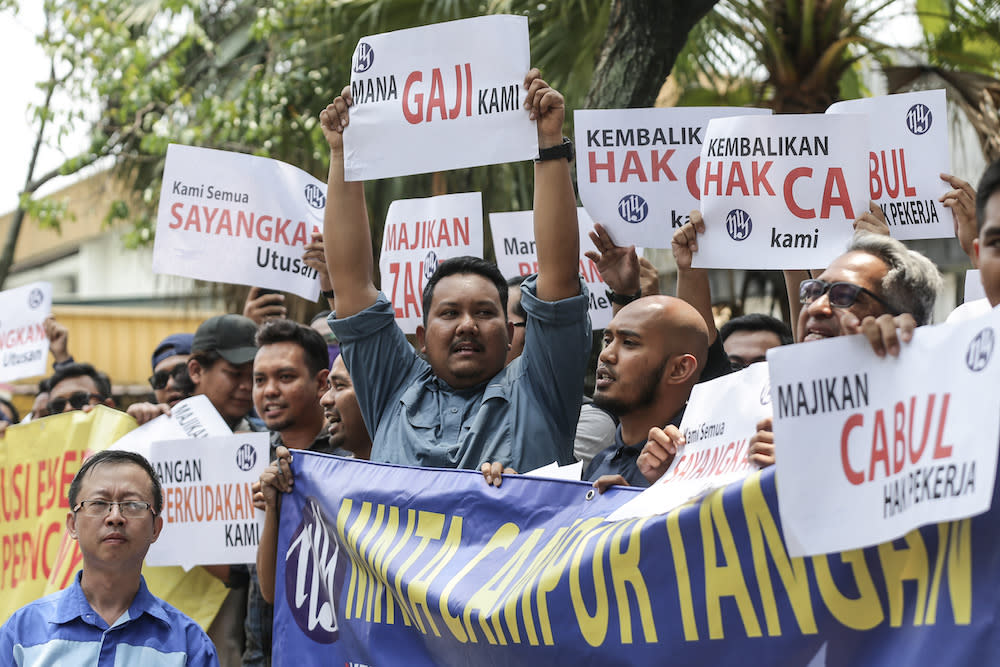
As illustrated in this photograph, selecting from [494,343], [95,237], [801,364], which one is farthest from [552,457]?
[95,237]

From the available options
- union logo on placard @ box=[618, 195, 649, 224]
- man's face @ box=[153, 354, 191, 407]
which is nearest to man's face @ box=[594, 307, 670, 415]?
union logo on placard @ box=[618, 195, 649, 224]

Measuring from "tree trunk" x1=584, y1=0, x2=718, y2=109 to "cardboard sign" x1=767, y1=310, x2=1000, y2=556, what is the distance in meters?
3.85

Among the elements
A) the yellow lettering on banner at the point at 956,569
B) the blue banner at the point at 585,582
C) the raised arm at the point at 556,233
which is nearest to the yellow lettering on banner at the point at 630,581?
the blue banner at the point at 585,582

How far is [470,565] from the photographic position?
3465mm

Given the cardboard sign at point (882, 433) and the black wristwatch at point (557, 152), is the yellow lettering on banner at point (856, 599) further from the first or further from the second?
the black wristwatch at point (557, 152)

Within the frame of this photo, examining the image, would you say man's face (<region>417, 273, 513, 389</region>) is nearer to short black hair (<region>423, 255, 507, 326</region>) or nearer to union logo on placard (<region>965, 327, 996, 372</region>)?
short black hair (<region>423, 255, 507, 326</region>)

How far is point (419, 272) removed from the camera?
5809 millimetres

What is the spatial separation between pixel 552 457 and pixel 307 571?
953 mm

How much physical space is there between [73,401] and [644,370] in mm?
3675

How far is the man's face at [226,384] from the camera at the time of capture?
18.4 ft

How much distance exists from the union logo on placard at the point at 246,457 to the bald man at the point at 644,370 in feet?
5.13

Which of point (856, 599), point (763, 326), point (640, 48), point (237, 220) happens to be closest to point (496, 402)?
point (763, 326)

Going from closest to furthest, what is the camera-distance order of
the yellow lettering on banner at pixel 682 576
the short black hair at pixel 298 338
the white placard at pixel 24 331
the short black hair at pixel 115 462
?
the yellow lettering on banner at pixel 682 576
the short black hair at pixel 115 462
the short black hair at pixel 298 338
the white placard at pixel 24 331

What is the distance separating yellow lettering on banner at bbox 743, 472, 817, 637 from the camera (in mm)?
2533
